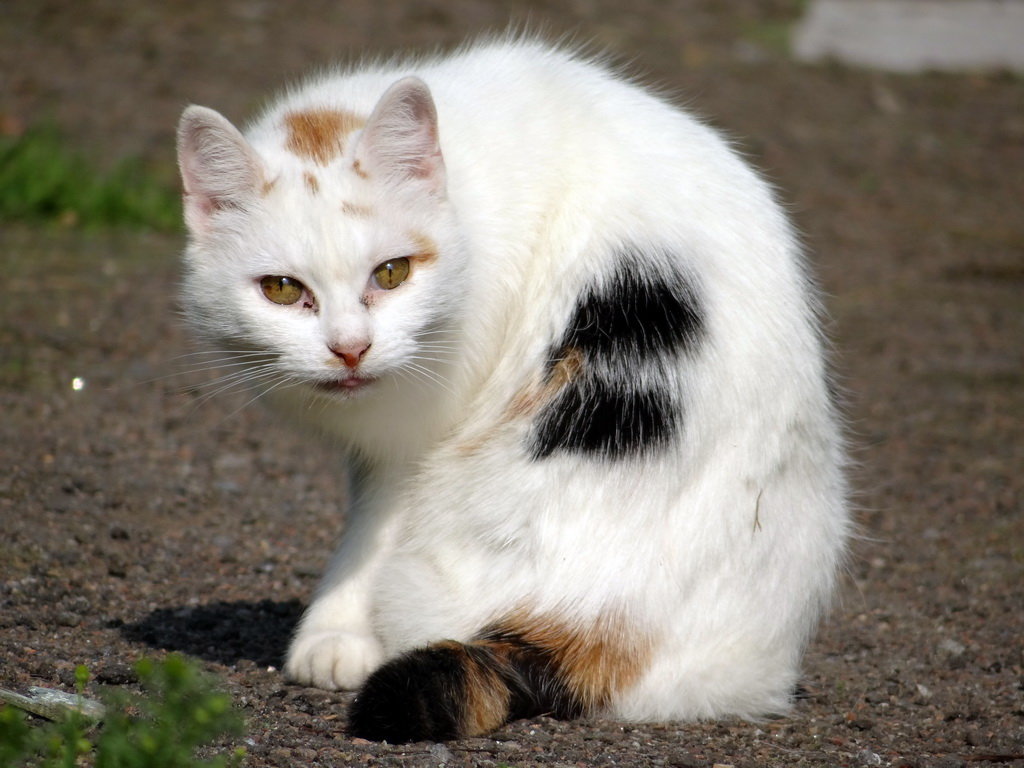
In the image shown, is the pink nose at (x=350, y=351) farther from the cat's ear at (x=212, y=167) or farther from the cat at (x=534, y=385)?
the cat's ear at (x=212, y=167)

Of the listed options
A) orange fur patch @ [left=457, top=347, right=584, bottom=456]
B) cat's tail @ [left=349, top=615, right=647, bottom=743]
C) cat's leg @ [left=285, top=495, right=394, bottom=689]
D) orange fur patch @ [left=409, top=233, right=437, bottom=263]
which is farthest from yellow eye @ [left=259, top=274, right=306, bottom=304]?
cat's tail @ [left=349, top=615, right=647, bottom=743]

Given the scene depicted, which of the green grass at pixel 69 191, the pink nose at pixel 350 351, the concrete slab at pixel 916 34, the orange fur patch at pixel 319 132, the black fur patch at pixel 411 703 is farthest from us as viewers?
the concrete slab at pixel 916 34

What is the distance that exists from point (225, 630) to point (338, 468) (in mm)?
1764

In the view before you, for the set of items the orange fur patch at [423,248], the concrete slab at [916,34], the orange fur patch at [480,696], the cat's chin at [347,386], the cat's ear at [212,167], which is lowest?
the orange fur patch at [480,696]

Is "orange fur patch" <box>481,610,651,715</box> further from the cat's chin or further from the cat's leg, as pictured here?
the cat's chin

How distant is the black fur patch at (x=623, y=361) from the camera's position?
2844mm

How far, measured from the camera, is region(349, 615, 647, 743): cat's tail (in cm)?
264

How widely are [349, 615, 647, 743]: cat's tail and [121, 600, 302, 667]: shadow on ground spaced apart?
0.82 m

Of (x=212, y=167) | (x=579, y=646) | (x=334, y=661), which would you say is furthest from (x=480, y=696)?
(x=212, y=167)

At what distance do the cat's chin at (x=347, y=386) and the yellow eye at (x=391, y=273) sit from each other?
22cm

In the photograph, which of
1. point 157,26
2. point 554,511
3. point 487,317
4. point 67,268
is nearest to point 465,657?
point 554,511

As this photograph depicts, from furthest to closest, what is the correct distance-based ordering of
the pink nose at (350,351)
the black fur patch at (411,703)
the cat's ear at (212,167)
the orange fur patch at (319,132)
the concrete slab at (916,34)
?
the concrete slab at (916,34) → the orange fur patch at (319,132) → the cat's ear at (212,167) → the pink nose at (350,351) → the black fur patch at (411,703)

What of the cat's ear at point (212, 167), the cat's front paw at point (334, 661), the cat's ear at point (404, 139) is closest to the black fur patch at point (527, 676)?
the cat's front paw at point (334, 661)

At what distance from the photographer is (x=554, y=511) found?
2.84m
